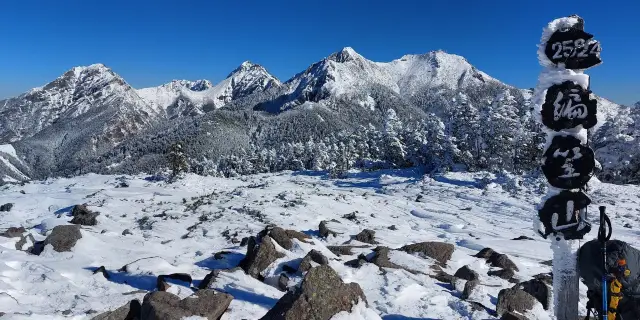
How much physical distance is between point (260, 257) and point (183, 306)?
11.5 ft

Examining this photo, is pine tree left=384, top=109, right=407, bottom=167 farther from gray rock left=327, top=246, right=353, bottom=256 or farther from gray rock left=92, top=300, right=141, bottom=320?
gray rock left=92, top=300, right=141, bottom=320

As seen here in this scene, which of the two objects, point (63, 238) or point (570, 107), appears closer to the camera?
point (570, 107)

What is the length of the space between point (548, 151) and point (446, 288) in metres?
4.91

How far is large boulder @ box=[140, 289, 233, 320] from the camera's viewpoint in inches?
273

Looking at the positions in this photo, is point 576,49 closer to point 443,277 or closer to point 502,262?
point 443,277

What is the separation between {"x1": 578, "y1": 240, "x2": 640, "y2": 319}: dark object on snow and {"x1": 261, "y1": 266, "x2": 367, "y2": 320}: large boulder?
382 cm

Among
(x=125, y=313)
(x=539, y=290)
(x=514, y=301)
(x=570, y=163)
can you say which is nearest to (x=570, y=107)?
(x=570, y=163)

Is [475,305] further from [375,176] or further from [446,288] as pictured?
[375,176]

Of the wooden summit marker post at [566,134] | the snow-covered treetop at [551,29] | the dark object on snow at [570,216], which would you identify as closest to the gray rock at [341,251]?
the wooden summit marker post at [566,134]

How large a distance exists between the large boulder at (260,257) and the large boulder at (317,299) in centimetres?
359

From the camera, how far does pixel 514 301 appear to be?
8.76 metres

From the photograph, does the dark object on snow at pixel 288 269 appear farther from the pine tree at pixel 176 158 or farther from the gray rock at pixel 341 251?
the pine tree at pixel 176 158

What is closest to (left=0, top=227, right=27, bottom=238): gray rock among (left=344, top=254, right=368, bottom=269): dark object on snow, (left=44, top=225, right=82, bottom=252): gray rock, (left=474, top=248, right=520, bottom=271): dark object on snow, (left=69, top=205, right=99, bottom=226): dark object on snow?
(left=44, top=225, right=82, bottom=252): gray rock

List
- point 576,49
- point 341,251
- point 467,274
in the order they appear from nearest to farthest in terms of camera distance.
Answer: point 576,49
point 467,274
point 341,251
